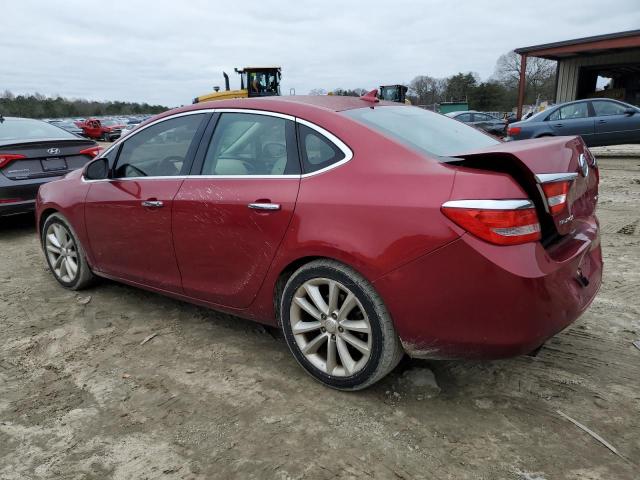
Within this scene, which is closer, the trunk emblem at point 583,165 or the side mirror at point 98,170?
the trunk emblem at point 583,165

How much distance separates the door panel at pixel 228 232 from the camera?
2.66 metres

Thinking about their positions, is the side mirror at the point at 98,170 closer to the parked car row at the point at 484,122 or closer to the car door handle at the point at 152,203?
the car door handle at the point at 152,203

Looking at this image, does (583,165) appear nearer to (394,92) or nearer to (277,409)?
(277,409)

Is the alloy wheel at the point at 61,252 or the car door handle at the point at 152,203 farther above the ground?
the car door handle at the point at 152,203

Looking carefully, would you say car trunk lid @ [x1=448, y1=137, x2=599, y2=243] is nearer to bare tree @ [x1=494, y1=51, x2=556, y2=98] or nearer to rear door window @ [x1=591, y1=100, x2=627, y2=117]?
rear door window @ [x1=591, y1=100, x2=627, y2=117]

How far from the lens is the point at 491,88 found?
162ft

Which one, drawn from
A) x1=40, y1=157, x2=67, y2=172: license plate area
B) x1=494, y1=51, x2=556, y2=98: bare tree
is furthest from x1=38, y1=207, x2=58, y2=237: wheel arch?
x1=494, y1=51, x2=556, y2=98: bare tree

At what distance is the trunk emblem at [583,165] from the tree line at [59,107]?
69.4 m

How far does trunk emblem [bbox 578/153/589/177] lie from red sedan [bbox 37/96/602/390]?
23 mm

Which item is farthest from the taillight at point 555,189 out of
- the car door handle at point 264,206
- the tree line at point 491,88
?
the tree line at point 491,88

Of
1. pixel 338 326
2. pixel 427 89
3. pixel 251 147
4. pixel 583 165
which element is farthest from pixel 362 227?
pixel 427 89

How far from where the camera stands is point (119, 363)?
3045mm

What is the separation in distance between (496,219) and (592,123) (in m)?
11.9

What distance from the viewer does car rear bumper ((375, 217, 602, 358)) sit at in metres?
2.06
